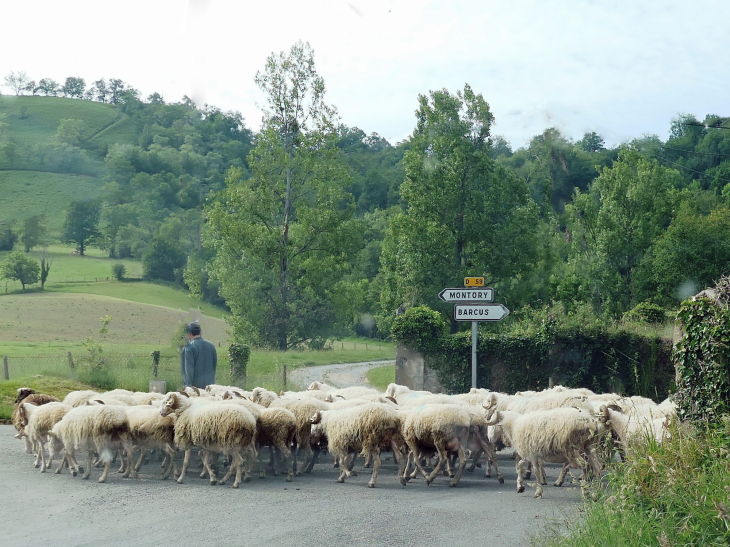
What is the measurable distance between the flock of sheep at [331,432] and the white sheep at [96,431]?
1 cm

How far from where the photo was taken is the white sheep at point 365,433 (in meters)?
11.3

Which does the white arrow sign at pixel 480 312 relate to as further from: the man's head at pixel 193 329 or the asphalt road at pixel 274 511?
the man's head at pixel 193 329

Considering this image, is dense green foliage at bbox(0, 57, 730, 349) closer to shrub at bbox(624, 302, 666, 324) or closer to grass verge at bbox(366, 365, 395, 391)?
shrub at bbox(624, 302, 666, 324)

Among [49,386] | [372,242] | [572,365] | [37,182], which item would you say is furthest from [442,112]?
[37,182]

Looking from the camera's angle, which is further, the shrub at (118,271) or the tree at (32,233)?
the tree at (32,233)

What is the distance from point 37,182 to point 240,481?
14103cm

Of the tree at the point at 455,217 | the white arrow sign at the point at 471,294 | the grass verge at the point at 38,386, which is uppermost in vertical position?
the tree at the point at 455,217

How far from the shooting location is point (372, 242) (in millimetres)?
90000

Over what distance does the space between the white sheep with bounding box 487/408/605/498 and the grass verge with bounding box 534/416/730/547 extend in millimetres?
2334

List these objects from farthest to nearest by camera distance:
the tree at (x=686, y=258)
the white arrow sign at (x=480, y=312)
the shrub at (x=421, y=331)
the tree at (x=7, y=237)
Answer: the tree at (x=7, y=237) < the tree at (x=686, y=258) < the shrub at (x=421, y=331) < the white arrow sign at (x=480, y=312)

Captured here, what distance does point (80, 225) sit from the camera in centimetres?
11988

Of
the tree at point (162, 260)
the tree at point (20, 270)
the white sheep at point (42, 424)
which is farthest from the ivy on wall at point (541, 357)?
the tree at point (162, 260)

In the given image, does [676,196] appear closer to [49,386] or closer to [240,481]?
[49,386]

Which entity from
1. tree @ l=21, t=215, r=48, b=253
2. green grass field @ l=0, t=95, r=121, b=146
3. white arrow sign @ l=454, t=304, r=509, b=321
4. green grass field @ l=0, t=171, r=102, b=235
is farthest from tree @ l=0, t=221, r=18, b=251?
white arrow sign @ l=454, t=304, r=509, b=321
